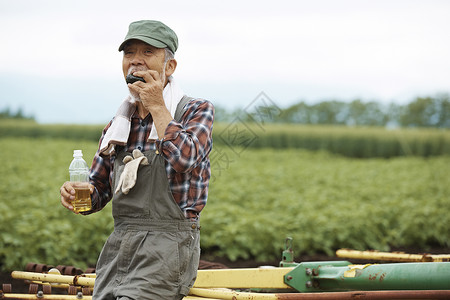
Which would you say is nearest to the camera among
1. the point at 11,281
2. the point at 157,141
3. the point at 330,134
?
the point at 157,141

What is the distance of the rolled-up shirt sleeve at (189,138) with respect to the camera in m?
2.26

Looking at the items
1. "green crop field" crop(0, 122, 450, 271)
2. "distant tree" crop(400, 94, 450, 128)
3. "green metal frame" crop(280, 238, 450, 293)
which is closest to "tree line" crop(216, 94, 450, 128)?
"distant tree" crop(400, 94, 450, 128)

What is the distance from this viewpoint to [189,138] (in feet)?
7.56

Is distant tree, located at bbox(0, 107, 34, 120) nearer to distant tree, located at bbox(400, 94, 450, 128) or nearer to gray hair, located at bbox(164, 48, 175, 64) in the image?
distant tree, located at bbox(400, 94, 450, 128)

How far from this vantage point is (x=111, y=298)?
2416mm

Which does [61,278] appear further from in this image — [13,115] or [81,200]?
[13,115]

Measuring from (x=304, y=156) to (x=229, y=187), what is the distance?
40.1 ft

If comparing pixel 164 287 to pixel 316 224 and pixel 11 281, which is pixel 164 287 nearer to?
pixel 11 281

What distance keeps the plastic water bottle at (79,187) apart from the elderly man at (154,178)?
0.10ft

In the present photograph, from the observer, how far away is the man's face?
8.05 feet

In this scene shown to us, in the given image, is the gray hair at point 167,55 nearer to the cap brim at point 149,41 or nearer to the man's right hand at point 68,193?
the cap brim at point 149,41

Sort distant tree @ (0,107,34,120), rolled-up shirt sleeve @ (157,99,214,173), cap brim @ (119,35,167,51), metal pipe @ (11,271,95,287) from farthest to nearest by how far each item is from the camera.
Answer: distant tree @ (0,107,34,120), metal pipe @ (11,271,95,287), cap brim @ (119,35,167,51), rolled-up shirt sleeve @ (157,99,214,173)

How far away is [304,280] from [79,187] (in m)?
1.30

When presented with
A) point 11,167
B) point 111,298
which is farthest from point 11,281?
point 11,167
